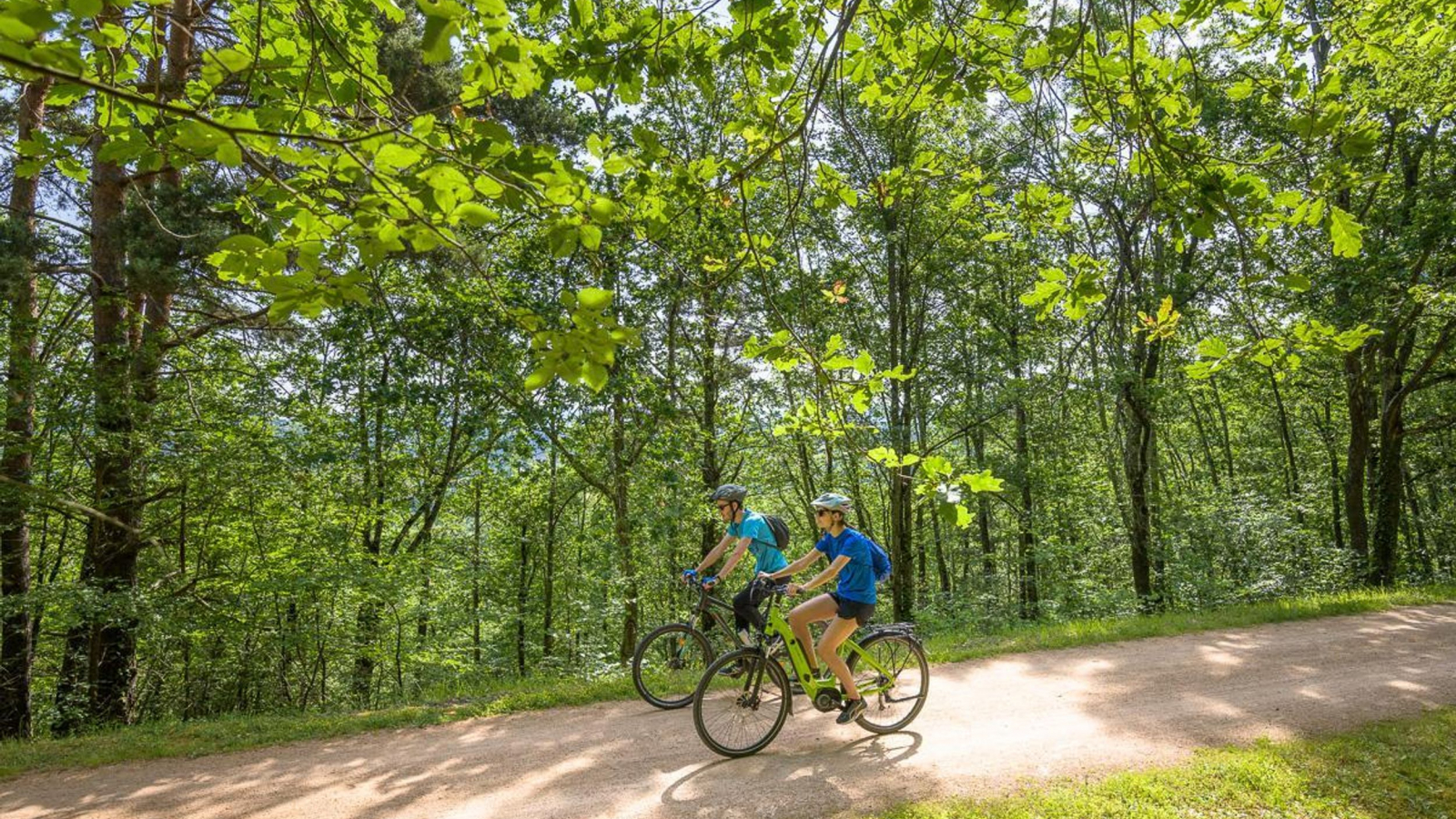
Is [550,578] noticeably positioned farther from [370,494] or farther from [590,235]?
[590,235]

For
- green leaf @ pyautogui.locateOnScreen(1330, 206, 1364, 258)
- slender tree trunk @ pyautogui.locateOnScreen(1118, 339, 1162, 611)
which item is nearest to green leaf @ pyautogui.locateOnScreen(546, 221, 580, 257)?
green leaf @ pyautogui.locateOnScreen(1330, 206, 1364, 258)

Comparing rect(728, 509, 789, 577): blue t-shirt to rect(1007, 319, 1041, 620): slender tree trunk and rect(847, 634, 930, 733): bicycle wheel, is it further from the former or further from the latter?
rect(1007, 319, 1041, 620): slender tree trunk

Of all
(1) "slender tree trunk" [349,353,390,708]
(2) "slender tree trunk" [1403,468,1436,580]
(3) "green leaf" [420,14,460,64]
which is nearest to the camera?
(3) "green leaf" [420,14,460,64]

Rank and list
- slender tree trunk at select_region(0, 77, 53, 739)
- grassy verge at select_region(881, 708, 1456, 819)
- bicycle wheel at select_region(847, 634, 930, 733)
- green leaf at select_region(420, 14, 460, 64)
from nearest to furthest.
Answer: green leaf at select_region(420, 14, 460, 64) → grassy verge at select_region(881, 708, 1456, 819) → bicycle wheel at select_region(847, 634, 930, 733) → slender tree trunk at select_region(0, 77, 53, 739)

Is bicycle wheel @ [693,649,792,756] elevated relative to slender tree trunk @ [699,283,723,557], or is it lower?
lower

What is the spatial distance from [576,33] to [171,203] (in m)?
6.91

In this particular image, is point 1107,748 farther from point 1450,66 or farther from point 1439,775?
point 1450,66

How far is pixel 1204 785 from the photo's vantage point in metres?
4.13

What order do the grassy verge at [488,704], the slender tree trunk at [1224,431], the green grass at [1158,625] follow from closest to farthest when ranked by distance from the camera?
the grassy verge at [488,704] < the green grass at [1158,625] < the slender tree trunk at [1224,431]

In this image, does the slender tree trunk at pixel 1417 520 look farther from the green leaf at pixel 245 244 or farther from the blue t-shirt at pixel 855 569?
the green leaf at pixel 245 244

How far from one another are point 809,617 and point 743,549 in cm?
112

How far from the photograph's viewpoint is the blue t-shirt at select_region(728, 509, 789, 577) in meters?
6.06

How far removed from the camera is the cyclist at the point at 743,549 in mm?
6000

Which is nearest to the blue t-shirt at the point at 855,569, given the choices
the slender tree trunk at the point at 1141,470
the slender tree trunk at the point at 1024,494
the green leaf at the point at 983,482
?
the green leaf at the point at 983,482
